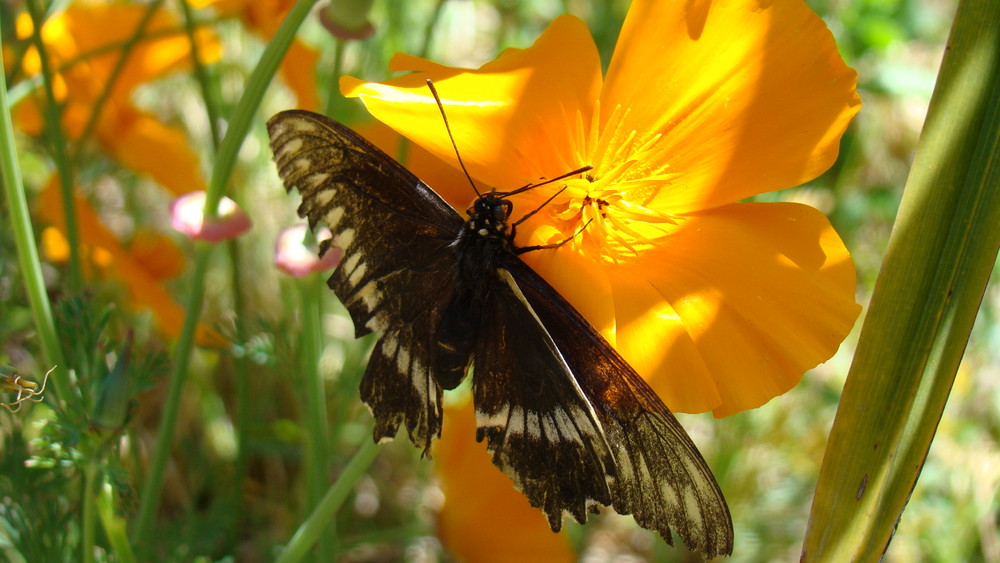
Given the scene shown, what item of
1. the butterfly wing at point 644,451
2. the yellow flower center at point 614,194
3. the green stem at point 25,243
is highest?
the yellow flower center at point 614,194

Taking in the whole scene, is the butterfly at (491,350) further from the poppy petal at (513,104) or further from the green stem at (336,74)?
the green stem at (336,74)

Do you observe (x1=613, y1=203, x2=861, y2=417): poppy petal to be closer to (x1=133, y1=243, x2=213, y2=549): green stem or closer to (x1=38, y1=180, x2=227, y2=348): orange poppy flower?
(x1=133, y1=243, x2=213, y2=549): green stem

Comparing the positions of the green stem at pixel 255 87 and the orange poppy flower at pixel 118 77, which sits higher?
the orange poppy flower at pixel 118 77

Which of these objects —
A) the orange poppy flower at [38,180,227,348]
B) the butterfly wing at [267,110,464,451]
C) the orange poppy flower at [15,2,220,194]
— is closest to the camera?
the butterfly wing at [267,110,464,451]

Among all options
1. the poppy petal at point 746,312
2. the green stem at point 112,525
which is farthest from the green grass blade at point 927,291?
the green stem at point 112,525

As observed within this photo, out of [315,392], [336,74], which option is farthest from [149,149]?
[315,392]

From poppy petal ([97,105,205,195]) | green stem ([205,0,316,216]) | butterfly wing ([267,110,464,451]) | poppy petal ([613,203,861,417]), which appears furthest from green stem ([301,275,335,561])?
poppy petal ([97,105,205,195])

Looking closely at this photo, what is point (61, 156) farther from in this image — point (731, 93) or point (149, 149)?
point (731, 93)
